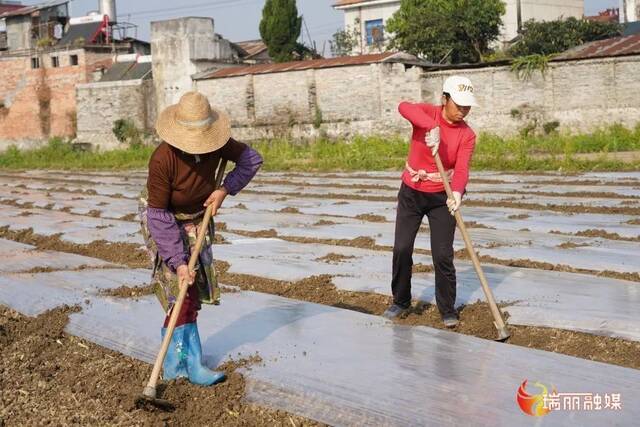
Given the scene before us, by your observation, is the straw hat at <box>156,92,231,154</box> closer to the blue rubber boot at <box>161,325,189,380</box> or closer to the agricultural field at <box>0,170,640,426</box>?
the blue rubber boot at <box>161,325,189,380</box>

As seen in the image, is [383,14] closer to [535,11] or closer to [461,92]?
[535,11]

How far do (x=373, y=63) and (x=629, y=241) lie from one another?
15.9m

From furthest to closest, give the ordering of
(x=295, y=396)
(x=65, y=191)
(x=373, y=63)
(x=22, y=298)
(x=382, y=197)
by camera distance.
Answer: (x=373, y=63)
(x=65, y=191)
(x=382, y=197)
(x=22, y=298)
(x=295, y=396)

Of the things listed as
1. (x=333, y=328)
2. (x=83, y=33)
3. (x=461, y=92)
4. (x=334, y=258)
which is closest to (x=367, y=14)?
(x=83, y=33)

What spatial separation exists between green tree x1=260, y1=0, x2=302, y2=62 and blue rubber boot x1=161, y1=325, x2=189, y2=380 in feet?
88.5

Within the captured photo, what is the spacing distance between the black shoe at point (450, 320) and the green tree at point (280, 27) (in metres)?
26.3

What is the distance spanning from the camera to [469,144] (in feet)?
16.1

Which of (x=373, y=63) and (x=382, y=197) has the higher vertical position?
(x=373, y=63)

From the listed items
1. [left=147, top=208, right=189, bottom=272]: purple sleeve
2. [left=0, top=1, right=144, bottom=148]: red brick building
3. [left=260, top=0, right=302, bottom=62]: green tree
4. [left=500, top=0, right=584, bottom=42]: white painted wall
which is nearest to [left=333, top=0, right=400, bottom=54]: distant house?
[left=500, top=0, right=584, bottom=42]: white painted wall

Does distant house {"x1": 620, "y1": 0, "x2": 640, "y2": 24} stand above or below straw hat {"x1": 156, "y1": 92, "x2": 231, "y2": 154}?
above

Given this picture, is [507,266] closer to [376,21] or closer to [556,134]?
[556,134]

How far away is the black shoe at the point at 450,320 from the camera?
4957 millimetres

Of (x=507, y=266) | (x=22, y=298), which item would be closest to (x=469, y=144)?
(x=507, y=266)

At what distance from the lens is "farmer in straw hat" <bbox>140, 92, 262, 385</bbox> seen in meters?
3.91
